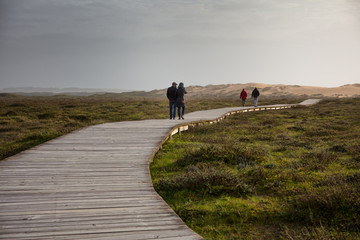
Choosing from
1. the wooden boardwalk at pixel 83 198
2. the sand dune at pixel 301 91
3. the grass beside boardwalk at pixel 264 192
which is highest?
the sand dune at pixel 301 91

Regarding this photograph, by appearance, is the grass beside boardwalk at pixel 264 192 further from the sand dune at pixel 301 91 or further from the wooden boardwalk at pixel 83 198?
the sand dune at pixel 301 91

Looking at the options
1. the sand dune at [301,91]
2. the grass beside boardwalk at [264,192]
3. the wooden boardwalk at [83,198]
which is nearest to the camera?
the wooden boardwalk at [83,198]

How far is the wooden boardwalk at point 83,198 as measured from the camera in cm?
329

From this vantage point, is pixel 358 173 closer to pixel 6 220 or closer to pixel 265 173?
pixel 265 173

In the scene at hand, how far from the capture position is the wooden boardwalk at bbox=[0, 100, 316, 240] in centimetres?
329

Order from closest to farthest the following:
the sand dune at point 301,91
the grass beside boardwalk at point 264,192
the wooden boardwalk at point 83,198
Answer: the wooden boardwalk at point 83,198
the grass beside boardwalk at point 264,192
the sand dune at point 301,91

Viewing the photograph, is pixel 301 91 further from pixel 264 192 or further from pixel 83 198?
pixel 83 198

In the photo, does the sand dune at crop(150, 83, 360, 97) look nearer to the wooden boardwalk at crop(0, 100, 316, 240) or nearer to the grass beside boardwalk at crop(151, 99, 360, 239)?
the grass beside boardwalk at crop(151, 99, 360, 239)

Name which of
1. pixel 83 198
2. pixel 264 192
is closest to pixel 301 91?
pixel 264 192

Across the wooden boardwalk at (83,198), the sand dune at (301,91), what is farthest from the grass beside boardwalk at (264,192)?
the sand dune at (301,91)

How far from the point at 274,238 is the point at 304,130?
1246 centimetres

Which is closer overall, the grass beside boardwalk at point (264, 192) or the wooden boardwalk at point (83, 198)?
the wooden boardwalk at point (83, 198)

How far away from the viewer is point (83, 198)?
4.32m

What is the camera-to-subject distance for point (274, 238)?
398 cm
